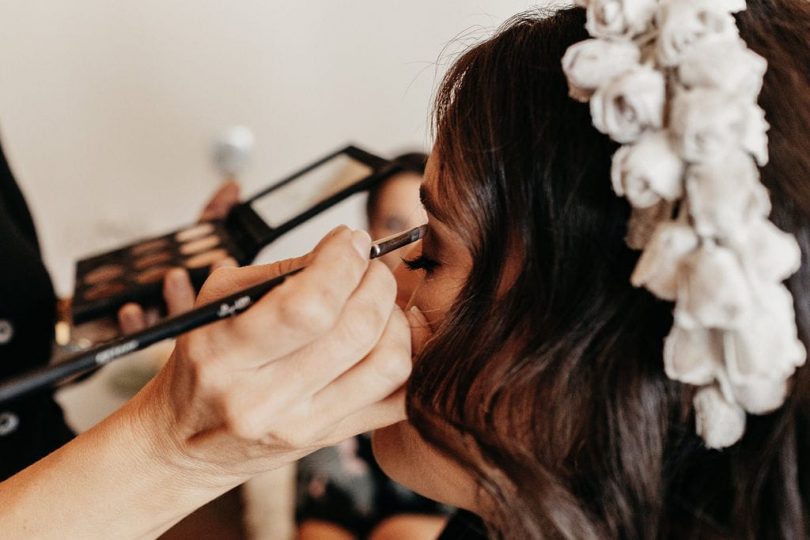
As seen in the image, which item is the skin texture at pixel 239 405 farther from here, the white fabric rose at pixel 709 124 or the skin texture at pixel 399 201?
the skin texture at pixel 399 201

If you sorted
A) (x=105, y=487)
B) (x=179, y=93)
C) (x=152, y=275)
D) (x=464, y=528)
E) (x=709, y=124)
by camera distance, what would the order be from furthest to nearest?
1. (x=179, y=93)
2. (x=152, y=275)
3. (x=464, y=528)
4. (x=105, y=487)
5. (x=709, y=124)

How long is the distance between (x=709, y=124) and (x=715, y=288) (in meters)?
0.09

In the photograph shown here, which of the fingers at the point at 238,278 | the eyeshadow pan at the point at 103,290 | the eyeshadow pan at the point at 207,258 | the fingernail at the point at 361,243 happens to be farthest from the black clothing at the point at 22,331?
the fingernail at the point at 361,243

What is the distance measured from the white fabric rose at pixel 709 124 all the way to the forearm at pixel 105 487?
0.39 meters

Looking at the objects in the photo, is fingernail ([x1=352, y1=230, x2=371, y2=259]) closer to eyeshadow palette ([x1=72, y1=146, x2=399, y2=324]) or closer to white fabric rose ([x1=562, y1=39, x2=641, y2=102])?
white fabric rose ([x1=562, y1=39, x2=641, y2=102])

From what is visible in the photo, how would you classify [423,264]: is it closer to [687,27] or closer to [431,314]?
[431,314]

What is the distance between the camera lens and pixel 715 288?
1.21 ft

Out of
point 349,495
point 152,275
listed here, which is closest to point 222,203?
point 152,275

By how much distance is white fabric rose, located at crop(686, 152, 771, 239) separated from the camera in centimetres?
37

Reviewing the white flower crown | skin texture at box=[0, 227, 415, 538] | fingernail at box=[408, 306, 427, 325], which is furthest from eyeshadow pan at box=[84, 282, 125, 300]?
the white flower crown

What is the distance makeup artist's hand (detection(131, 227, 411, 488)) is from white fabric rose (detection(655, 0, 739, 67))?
22 cm

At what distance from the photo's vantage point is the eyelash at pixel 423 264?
576 mm

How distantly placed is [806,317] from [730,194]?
12 cm

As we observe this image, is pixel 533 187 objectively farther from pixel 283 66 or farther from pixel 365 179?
pixel 283 66
